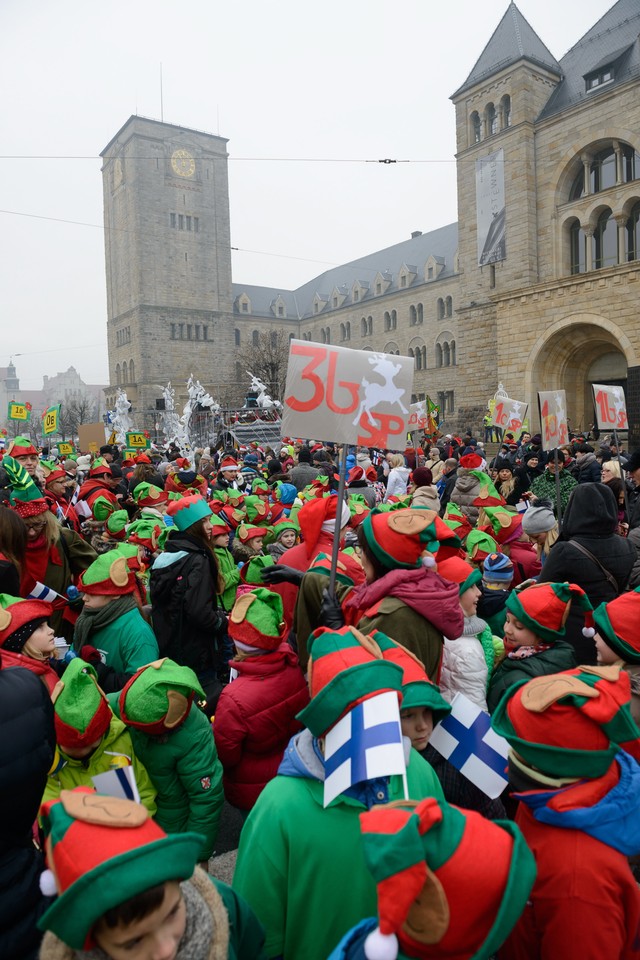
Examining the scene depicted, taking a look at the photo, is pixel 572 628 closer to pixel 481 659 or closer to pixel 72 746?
pixel 481 659

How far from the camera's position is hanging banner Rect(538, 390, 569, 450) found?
7676mm

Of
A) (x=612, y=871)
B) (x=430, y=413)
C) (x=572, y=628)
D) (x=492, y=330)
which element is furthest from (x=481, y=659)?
(x=492, y=330)

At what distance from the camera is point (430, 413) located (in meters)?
17.9

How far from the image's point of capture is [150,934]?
1.29 meters

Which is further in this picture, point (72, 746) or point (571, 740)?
point (72, 746)

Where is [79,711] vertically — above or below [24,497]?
below

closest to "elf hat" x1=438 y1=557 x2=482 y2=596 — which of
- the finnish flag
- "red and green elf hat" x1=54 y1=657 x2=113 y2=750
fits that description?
"red and green elf hat" x1=54 y1=657 x2=113 y2=750

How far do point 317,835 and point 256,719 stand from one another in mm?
1118

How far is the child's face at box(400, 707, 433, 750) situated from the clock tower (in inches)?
2183

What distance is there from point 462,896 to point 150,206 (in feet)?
206

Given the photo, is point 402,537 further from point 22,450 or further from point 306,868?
point 22,450

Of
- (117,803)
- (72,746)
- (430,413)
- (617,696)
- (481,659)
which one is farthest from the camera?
(430,413)

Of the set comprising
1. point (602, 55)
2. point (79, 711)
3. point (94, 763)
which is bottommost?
point (94, 763)

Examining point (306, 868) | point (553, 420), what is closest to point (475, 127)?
point (553, 420)
